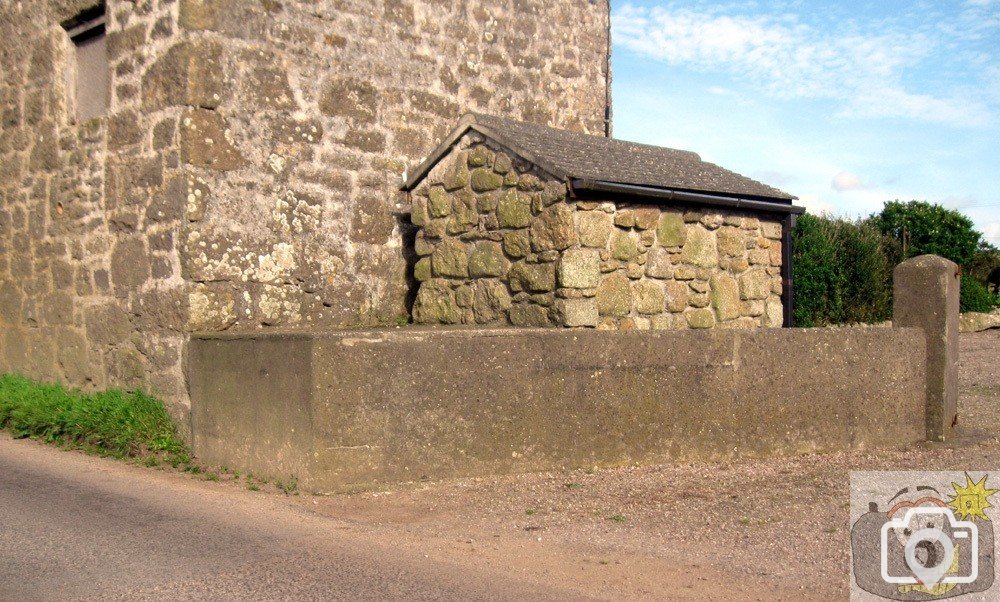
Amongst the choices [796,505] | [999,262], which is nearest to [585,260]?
[796,505]

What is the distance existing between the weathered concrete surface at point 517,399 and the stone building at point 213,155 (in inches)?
36.3

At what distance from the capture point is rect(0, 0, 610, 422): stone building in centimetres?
719

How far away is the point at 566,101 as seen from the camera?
993 centimetres

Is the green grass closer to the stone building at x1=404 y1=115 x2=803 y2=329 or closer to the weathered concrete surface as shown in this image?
the weathered concrete surface

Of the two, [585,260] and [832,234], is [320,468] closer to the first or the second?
[585,260]

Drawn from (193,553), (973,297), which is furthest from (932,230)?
(193,553)

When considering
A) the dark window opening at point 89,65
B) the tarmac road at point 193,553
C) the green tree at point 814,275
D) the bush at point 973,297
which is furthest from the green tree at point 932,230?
the tarmac road at point 193,553

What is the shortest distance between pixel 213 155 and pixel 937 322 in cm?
611

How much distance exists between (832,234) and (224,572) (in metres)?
14.9

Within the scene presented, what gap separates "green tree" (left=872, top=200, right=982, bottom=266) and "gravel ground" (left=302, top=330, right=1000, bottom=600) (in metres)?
14.2

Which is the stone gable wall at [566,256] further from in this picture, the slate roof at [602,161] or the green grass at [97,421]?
the green grass at [97,421]

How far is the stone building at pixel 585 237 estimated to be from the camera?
702cm

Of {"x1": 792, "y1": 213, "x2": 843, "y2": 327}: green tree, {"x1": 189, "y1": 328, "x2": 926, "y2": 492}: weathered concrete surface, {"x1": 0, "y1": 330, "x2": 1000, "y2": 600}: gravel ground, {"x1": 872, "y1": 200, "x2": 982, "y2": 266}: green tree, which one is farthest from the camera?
{"x1": 872, "y1": 200, "x2": 982, "y2": 266}: green tree

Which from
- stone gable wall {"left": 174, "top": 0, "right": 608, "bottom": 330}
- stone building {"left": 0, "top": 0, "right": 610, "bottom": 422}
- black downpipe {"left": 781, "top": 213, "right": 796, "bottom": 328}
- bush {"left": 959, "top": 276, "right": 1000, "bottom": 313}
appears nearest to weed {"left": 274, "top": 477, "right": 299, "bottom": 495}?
stone building {"left": 0, "top": 0, "right": 610, "bottom": 422}
